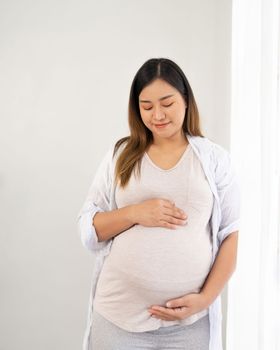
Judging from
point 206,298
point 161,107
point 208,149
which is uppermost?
point 161,107

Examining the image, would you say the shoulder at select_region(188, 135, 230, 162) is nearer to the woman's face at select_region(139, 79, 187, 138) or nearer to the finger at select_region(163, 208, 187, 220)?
the woman's face at select_region(139, 79, 187, 138)

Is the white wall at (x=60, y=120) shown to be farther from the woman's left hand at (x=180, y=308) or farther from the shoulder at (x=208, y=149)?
the woman's left hand at (x=180, y=308)

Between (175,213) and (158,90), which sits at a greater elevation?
(158,90)

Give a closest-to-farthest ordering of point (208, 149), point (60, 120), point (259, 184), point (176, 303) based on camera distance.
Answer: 1. point (259, 184)
2. point (176, 303)
3. point (208, 149)
4. point (60, 120)

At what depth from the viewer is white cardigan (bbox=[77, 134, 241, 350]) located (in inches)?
48.1

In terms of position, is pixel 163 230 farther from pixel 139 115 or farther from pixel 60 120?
pixel 60 120

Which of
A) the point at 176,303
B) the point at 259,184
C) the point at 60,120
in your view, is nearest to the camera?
the point at 259,184

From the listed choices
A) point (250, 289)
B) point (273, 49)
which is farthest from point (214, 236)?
point (273, 49)

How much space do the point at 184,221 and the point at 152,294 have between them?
0.20m

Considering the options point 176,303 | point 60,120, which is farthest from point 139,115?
point 60,120

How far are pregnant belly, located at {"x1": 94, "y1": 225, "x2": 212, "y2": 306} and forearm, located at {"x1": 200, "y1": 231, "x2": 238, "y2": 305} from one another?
2 cm

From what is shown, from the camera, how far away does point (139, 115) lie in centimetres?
130

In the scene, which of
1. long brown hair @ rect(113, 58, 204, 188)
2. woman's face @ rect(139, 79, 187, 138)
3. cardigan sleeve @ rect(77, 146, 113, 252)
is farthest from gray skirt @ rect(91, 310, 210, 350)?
woman's face @ rect(139, 79, 187, 138)

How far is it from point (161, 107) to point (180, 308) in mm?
500
